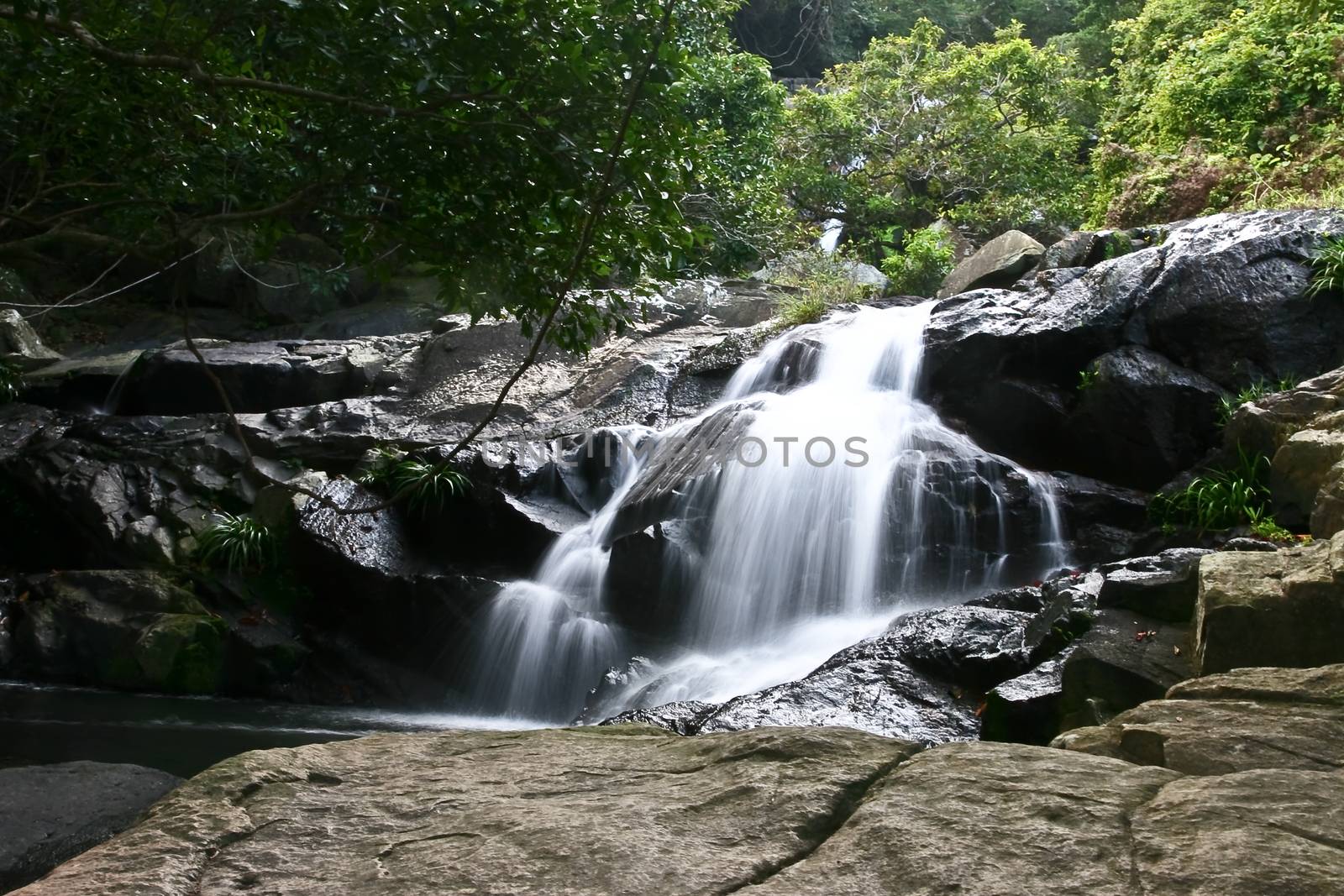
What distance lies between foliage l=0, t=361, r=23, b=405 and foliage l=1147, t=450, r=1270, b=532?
546 inches

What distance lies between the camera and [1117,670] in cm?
524

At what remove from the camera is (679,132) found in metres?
5.25

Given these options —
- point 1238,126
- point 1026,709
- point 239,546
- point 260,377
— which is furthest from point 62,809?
point 1238,126

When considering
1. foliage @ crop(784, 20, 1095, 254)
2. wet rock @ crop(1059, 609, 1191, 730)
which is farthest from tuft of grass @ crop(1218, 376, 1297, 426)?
foliage @ crop(784, 20, 1095, 254)

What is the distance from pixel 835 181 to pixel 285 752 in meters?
19.3

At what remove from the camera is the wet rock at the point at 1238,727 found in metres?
2.82

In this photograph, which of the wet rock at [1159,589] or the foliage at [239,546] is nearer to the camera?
the wet rock at [1159,589]

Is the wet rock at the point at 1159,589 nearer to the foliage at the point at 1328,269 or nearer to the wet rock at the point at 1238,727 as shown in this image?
the wet rock at the point at 1238,727

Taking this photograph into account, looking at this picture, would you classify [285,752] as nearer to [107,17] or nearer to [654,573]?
[107,17]

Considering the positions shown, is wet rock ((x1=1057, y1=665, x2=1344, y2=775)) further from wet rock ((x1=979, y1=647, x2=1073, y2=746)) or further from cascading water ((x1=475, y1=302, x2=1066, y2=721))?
cascading water ((x1=475, y1=302, x2=1066, y2=721))

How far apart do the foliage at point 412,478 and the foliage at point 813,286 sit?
16.7 ft

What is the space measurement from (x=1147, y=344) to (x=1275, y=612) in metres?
6.07

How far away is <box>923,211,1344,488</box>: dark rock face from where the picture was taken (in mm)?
9625

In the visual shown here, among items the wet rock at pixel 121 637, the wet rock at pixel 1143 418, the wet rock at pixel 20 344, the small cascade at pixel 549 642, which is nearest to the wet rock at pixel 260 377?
the wet rock at pixel 20 344
